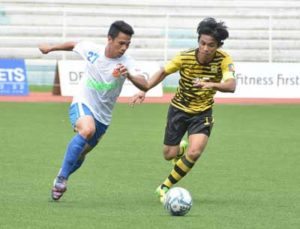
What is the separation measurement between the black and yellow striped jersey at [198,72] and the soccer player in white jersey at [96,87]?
565 mm

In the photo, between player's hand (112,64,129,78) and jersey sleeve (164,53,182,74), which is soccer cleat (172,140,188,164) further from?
player's hand (112,64,129,78)

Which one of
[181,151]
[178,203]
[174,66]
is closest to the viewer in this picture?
[178,203]

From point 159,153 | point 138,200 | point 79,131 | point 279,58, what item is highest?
point 79,131

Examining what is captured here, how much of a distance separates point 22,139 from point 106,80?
663 cm

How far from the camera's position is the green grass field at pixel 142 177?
30.5 feet

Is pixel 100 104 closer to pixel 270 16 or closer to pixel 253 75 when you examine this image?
pixel 253 75


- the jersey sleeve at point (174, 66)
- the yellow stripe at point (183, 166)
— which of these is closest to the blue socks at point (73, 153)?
the yellow stripe at point (183, 166)

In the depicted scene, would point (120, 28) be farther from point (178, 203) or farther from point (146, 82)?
point (178, 203)

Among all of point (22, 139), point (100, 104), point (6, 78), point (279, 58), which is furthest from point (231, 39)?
point (100, 104)

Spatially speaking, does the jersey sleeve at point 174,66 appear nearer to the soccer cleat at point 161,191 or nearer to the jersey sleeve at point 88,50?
the jersey sleeve at point 88,50

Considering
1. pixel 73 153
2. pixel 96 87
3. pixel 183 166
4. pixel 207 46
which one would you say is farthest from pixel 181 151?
pixel 73 153

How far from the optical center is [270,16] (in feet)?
107

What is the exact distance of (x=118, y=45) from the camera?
10.7 meters

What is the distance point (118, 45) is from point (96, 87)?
21.7 inches
